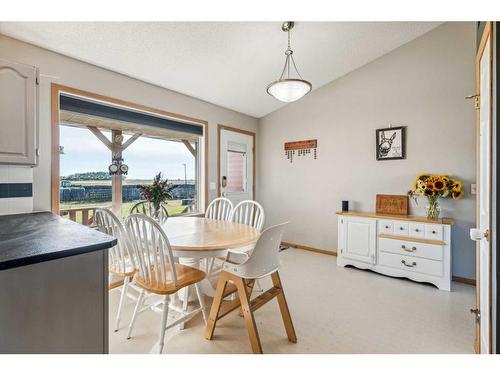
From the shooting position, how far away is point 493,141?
1099 millimetres

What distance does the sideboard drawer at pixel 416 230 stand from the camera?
8.89ft

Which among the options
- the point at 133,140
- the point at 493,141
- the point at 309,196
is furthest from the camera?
the point at 309,196

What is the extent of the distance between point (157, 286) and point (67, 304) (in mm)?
686

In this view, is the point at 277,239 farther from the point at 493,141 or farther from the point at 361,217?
the point at 361,217

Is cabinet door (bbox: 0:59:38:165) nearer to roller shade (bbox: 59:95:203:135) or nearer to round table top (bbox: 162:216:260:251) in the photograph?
roller shade (bbox: 59:95:203:135)

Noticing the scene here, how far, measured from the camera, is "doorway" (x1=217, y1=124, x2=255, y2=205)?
3.91m

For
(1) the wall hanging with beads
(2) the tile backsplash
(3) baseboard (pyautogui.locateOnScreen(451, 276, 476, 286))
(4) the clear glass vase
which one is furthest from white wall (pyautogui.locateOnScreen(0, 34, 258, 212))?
(3) baseboard (pyautogui.locateOnScreen(451, 276, 476, 286))

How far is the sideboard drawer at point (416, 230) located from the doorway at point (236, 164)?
8.28ft

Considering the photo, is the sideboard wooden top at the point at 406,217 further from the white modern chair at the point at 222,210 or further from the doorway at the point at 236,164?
the doorway at the point at 236,164

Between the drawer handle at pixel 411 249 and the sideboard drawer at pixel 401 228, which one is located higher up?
the sideboard drawer at pixel 401 228

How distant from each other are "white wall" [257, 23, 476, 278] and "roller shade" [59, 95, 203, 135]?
1.63 m

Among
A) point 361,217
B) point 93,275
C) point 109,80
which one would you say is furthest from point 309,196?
point 93,275

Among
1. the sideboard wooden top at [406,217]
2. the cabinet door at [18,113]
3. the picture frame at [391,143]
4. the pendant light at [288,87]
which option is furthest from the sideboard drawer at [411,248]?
the cabinet door at [18,113]
